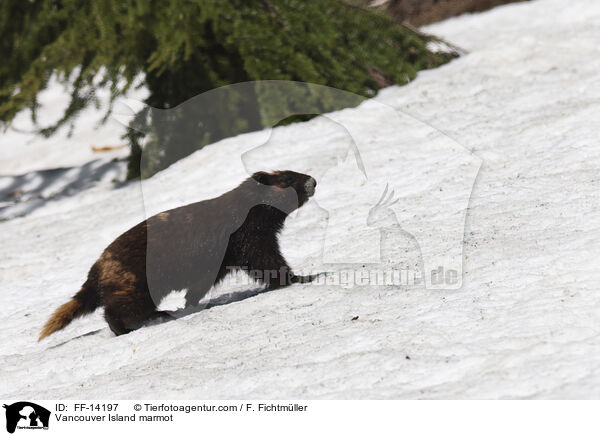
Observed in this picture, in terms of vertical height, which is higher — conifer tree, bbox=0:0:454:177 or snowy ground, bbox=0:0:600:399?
conifer tree, bbox=0:0:454:177

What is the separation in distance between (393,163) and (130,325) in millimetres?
2637

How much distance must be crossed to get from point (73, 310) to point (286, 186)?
148 cm

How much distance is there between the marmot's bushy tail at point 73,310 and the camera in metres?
3.90

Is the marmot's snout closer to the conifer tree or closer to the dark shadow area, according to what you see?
the conifer tree

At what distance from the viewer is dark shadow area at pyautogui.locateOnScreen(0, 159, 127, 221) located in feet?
25.3

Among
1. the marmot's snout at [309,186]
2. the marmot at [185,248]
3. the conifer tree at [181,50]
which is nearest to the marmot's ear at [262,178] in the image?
the marmot at [185,248]

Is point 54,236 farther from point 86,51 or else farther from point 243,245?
point 243,245

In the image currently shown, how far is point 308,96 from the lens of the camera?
7078 mm

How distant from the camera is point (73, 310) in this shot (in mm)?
3930

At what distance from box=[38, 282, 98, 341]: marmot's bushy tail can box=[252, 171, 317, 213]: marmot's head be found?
120cm
